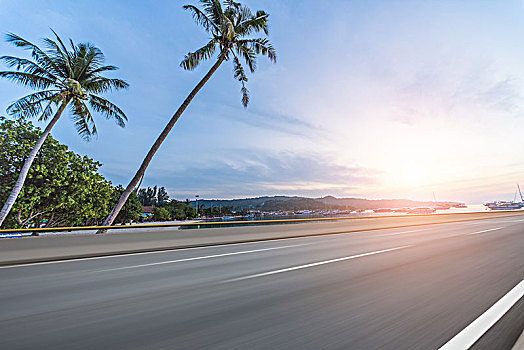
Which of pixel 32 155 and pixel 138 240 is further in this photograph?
pixel 32 155

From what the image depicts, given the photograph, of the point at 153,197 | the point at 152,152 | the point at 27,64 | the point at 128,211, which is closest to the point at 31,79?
the point at 27,64

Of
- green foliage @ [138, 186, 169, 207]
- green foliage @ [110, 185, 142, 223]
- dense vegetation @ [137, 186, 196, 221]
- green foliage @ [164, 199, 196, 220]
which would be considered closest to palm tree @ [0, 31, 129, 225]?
green foliage @ [110, 185, 142, 223]

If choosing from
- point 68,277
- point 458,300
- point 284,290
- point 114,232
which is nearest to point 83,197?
point 114,232

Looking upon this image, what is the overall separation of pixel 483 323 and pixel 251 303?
2.51 m

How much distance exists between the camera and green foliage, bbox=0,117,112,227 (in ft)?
75.6

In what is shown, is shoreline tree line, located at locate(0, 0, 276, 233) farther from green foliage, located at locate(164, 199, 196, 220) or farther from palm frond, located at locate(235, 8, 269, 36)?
green foliage, located at locate(164, 199, 196, 220)

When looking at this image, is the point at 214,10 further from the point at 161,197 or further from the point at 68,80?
the point at 161,197

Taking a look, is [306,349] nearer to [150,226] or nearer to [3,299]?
[3,299]

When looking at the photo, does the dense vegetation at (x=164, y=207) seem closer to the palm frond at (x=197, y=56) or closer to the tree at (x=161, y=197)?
the tree at (x=161, y=197)

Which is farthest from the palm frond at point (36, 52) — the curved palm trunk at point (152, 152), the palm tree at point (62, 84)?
the curved palm trunk at point (152, 152)

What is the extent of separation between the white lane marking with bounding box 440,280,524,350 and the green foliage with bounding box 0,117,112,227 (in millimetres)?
29507

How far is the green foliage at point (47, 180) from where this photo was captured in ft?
75.6

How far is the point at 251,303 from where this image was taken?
359 centimetres

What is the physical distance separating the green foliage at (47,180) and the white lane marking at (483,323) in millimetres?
29507
